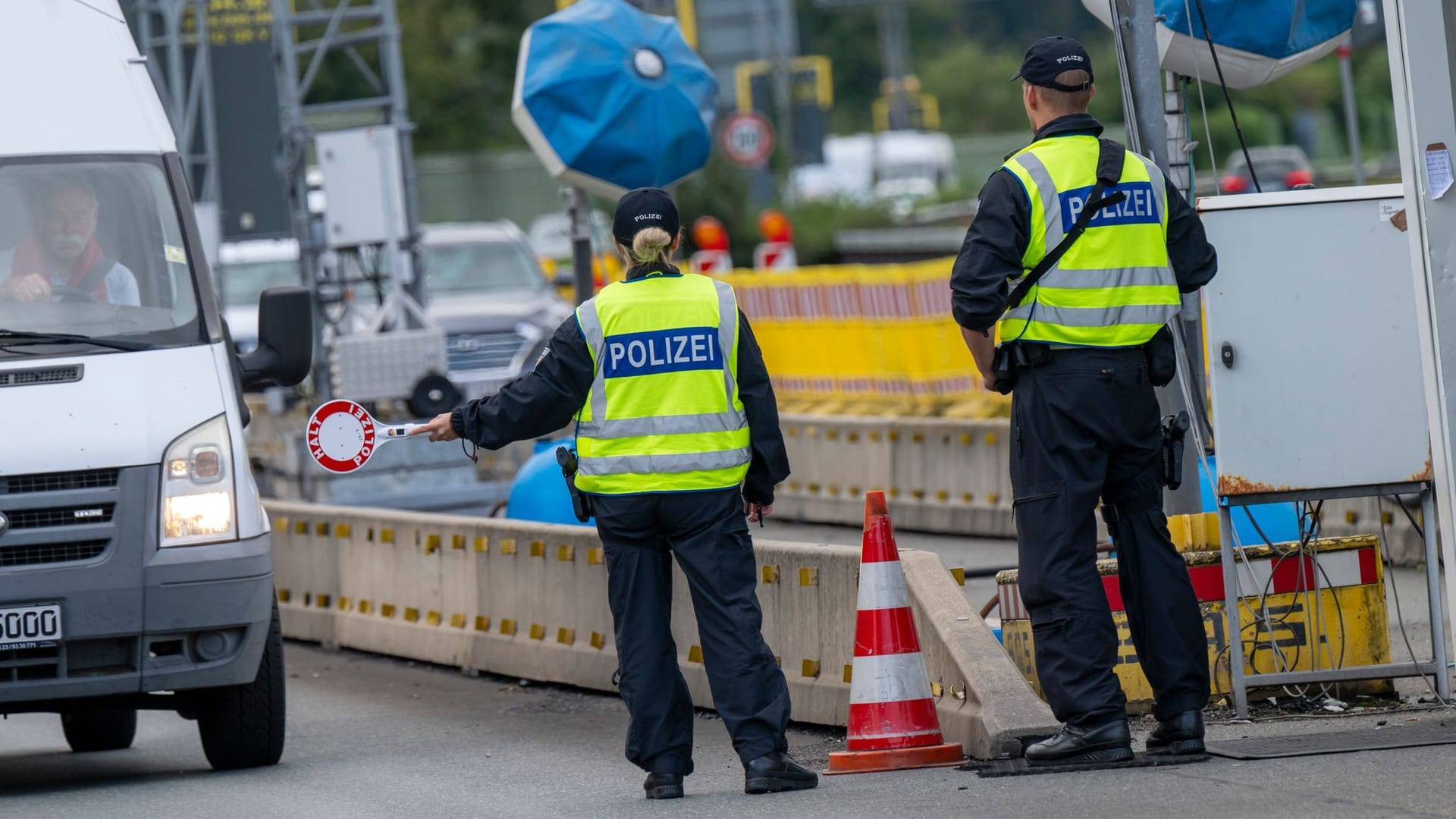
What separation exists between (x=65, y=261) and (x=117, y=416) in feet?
2.69

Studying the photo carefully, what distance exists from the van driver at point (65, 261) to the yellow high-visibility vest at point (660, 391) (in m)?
2.26

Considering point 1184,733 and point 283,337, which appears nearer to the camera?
point 1184,733

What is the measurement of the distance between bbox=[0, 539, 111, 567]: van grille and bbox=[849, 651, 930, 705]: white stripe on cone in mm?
2657

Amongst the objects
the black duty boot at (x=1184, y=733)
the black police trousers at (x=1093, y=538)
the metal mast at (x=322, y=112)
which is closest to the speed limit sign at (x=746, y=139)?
the metal mast at (x=322, y=112)

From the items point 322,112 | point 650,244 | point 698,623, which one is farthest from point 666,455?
point 322,112

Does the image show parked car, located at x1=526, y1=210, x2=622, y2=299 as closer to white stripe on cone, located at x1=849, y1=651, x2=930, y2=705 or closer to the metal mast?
the metal mast

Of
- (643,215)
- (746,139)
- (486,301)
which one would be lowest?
(643,215)

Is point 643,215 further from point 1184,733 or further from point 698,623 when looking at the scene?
point 1184,733

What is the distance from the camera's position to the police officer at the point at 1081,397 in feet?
22.6

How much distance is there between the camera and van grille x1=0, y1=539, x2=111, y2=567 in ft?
25.9

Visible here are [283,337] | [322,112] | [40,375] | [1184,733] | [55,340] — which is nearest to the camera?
[1184,733]

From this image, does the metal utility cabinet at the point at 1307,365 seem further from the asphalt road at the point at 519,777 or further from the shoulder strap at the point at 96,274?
the shoulder strap at the point at 96,274

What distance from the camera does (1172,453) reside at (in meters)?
7.14

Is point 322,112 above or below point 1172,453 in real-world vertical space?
above
